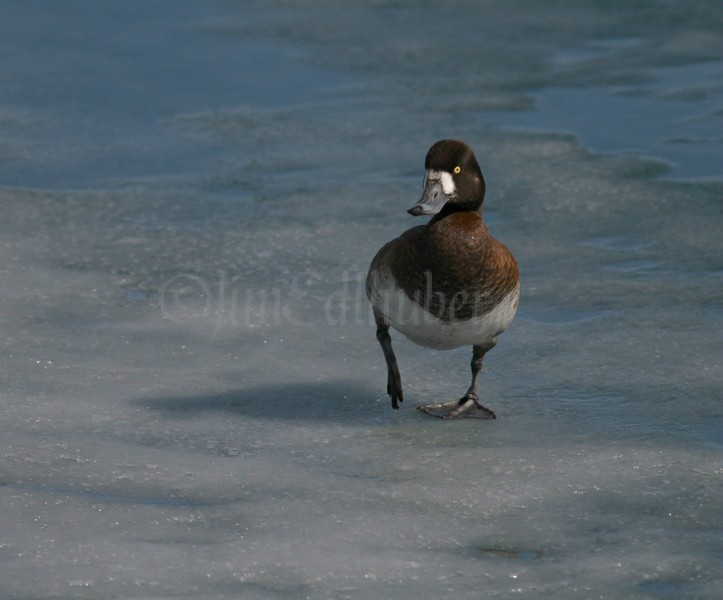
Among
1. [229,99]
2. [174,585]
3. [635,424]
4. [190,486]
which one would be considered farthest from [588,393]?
[229,99]

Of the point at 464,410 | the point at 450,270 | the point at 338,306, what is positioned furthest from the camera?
the point at 338,306

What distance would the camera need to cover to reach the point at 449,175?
4656 mm

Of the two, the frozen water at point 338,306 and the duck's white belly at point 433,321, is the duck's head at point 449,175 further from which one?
the frozen water at point 338,306

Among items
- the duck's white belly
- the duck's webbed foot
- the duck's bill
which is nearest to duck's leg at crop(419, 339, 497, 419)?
the duck's webbed foot

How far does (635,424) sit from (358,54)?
6.46 m

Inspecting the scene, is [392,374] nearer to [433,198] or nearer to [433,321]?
[433,321]

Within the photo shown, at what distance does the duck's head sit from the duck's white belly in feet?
1.16

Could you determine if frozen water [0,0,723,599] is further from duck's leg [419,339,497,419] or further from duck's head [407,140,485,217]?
duck's head [407,140,485,217]

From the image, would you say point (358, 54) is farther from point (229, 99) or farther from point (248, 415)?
point (248, 415)

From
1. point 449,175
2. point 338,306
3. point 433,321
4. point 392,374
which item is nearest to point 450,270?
point 433,321

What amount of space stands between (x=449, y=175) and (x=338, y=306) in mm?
1580

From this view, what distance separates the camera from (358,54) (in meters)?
10.6

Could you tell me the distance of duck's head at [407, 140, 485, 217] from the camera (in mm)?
4637

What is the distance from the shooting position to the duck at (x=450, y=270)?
455 cm
